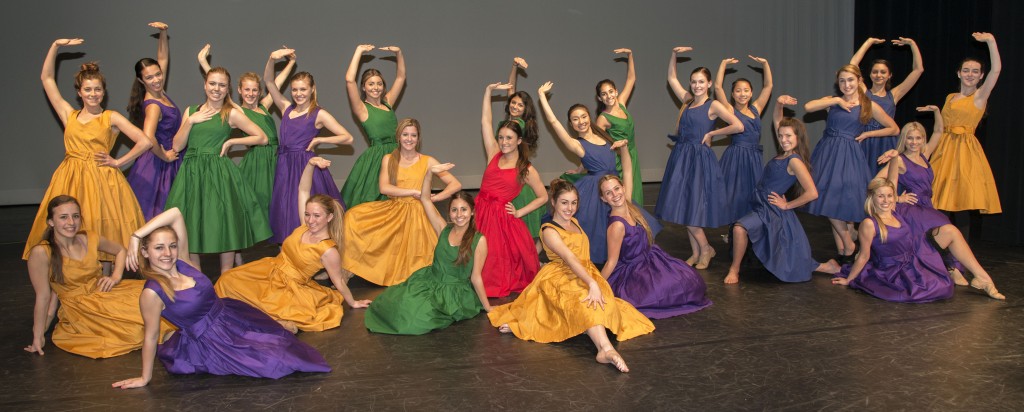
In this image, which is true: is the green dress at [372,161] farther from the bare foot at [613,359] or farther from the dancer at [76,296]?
the bare foot at [613,359]

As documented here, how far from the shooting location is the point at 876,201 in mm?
4727

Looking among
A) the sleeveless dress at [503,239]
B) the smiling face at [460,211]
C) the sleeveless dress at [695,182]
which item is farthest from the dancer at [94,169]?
the sleeveless dress at [695,182]

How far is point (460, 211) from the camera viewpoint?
4.25m

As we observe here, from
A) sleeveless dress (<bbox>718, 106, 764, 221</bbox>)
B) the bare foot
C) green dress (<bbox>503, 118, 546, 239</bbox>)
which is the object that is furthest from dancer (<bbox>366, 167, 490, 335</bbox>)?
sleeveless dress (<bbox>718, 106, 764, 221</bbox>)

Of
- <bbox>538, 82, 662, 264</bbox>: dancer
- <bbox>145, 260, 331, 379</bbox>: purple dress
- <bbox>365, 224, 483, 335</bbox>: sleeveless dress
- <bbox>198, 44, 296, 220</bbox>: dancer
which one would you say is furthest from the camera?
<bbox>198, 44, 296, 220</bbox>: dancer

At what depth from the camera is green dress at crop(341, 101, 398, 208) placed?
5383 millimetres

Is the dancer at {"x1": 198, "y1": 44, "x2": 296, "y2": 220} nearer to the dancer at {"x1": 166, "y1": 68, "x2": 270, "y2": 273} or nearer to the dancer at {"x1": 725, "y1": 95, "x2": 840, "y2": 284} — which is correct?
the dancer at {"x1": 166, "y1": 68, "x2": 270, "y2": 273}

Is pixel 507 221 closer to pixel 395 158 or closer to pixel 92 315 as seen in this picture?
pixel 395 158

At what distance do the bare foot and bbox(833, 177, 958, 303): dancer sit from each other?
1836 mm

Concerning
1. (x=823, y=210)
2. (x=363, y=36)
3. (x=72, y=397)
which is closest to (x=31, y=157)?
(x=363, y=36)

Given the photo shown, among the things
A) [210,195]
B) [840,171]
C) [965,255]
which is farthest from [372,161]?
[965,255]

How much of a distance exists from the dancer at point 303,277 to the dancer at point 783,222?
2.27m

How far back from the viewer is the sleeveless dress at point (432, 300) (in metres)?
4.10

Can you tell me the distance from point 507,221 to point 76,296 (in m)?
2.16
